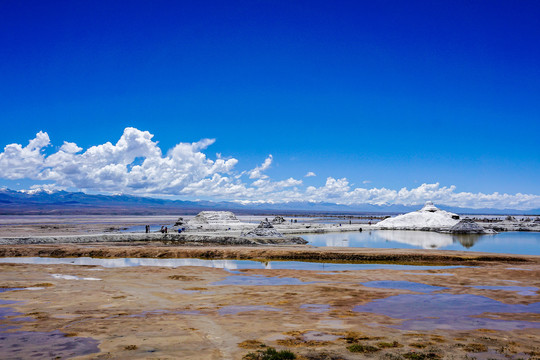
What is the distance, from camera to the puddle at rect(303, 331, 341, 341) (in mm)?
11156

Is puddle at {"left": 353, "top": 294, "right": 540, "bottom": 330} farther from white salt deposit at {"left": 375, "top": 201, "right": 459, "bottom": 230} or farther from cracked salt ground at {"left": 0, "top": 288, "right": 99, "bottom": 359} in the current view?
white salt deposit at {"left": 375, "top": 201, "right": 459, "bottom": 230}

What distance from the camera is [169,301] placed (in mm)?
16484

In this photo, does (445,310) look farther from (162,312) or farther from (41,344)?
(41,344)

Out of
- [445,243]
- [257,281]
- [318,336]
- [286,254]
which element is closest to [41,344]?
[318,336]

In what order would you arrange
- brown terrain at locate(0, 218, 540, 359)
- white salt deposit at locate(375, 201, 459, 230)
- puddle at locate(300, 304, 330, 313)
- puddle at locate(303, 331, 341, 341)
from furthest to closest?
1. white salt deposit at locate(375, 201, 459, 230)
2. puddle at locate(300, 304, 330, 313)
3. puddle at locate(303, 331, 341, 341)
4. brown terrain at locate(0, 218, 540, 359)

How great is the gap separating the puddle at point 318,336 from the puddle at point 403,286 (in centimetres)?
957

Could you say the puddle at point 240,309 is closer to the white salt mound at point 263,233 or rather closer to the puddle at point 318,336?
the puddle at point 318,336

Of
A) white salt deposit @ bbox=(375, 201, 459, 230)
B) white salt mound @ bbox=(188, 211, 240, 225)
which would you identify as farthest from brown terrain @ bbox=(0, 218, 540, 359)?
white salt deposit @ bbox=(375, 201, 459, 230)

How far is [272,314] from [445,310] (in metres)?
7.16

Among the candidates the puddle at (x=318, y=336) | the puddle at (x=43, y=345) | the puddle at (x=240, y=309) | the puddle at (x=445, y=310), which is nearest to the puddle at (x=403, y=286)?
the puddle at (x=445, y=310)

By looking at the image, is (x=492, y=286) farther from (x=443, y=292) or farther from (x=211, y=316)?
(x=211, y=316)

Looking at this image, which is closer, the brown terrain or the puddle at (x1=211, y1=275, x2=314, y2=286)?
the brown terrain

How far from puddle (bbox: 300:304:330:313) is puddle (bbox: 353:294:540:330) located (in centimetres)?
122

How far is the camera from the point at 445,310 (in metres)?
15.2
